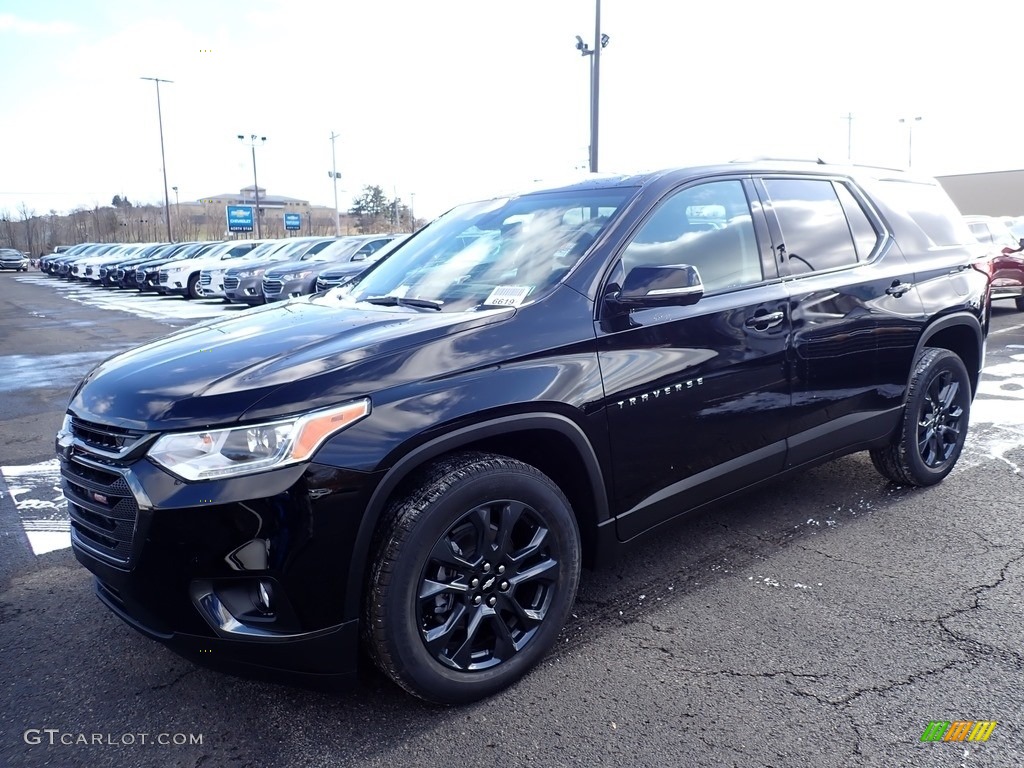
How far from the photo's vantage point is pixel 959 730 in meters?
2.52

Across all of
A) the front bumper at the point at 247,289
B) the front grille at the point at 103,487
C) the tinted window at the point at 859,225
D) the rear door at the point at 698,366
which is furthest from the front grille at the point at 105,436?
the front bumper at the point at 247,289

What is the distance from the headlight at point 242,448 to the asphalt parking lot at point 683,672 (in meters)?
0.93

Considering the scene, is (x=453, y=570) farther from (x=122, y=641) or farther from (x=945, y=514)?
(x=945, y=514)

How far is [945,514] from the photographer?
170 inches

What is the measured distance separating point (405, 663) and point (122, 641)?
1.39 metres

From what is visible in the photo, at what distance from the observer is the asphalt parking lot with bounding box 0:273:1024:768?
250 cm

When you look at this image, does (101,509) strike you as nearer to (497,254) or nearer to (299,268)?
(497,254)

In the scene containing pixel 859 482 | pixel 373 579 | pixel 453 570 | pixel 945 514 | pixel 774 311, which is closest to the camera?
pixel 373 579

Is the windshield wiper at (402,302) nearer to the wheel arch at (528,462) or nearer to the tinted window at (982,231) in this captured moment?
the wheel arch at (528,462)

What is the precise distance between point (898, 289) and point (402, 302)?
8.55 ft

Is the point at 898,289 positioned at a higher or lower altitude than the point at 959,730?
higher

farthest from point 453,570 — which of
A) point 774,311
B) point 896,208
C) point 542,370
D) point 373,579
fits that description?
point 896,208

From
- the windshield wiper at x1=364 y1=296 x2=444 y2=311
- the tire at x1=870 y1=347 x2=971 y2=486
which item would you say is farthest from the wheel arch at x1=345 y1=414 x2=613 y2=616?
the tire at x1=870 y1=347 x2=971 y2=486

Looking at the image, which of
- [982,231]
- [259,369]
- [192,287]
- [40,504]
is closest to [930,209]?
[259,369]
